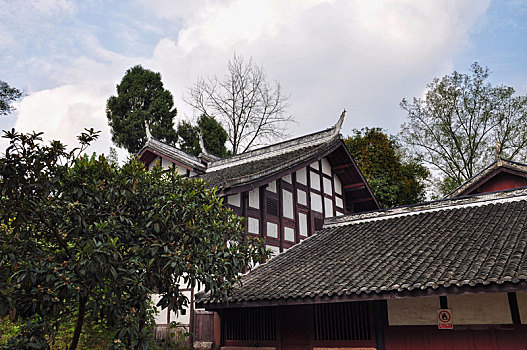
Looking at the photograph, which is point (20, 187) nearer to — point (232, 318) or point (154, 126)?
point (232, 318)

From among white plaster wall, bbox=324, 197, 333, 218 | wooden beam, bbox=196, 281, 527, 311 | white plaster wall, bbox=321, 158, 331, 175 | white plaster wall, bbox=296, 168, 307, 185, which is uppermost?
white plaster wall, bbox=321, 158, 331, 175

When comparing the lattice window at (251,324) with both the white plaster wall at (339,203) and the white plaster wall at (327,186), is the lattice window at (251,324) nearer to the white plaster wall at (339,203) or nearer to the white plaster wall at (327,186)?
the white plaster wall at (327,186)

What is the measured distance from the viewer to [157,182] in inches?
310

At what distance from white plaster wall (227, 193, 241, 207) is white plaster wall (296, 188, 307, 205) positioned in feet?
9.88

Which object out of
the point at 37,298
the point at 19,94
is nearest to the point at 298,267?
the point at 37,298

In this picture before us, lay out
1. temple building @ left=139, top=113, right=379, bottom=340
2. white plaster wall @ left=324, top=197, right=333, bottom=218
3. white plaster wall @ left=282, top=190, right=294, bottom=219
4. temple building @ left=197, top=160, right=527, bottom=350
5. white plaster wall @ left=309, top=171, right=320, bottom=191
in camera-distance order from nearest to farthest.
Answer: temple building @ left=197, top=160, right=527, bottom=350 < temple building @ left=139, top=113, right=379, bottom=340 < white plaster wall @ left=282, top=190, right=294, bottom=219 < white plaster wall @ left=309, top=171, right=320, bottom=191 < white plaster wall @ left=324, top=197, right=333, bottom=218

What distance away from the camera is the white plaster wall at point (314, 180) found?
Answer: 615 inches

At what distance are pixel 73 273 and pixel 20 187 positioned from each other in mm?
1517

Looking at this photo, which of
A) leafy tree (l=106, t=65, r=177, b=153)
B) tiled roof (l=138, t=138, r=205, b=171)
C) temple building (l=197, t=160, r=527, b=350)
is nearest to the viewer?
temple building (l=197, t=160, r=527, b=350)

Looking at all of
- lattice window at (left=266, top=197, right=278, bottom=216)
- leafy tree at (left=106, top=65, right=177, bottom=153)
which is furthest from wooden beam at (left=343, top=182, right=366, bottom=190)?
leafy tree at (left=106, top=65, right=177, bottom=153)

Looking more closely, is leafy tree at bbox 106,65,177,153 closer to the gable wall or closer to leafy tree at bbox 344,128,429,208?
leafy tree at bbox 344,128,429,208

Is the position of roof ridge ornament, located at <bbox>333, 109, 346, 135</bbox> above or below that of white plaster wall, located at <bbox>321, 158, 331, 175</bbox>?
above

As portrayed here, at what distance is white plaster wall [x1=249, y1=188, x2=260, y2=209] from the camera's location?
12.7 m

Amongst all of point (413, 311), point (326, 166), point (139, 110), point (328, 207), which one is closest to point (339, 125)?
point (326, 166)
